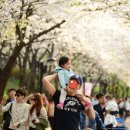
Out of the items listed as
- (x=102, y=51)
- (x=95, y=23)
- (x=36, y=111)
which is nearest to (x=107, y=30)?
(x=95, y=23)

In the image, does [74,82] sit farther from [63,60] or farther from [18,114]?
[18,114]

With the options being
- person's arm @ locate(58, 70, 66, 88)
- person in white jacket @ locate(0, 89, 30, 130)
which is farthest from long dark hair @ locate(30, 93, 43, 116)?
person's arm @ locate(58, 70, 66, 88)

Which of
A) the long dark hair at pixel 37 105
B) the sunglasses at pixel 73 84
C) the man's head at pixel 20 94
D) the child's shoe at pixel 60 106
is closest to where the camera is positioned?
the sunglasses at pixel 73 84

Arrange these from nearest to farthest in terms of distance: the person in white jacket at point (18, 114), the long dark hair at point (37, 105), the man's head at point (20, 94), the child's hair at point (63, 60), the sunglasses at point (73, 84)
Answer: the sunglasses at point (73, 84) < the child's hair at point (63, 60) < the man's head at point (20, 94) < the person in white jacket at point (18, 114) < the long dark hair at point (37, 105)

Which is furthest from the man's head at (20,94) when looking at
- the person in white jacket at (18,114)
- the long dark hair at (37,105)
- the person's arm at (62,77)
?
the person's arm at (62,77)

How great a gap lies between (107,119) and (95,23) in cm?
1088

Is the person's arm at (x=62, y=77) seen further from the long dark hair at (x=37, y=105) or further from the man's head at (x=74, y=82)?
the long dark hair at (x=37, y=105)

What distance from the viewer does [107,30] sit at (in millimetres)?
30688

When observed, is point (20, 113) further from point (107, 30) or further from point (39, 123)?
point (107, 30)

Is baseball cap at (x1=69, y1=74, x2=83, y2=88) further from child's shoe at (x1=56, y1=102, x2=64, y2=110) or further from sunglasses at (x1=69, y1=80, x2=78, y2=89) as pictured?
child's shoe at (x1=56, y1=102, x2=64, y2=110)

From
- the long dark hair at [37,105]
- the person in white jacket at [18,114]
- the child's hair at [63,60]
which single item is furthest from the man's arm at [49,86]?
the long dark hair at [37,105]

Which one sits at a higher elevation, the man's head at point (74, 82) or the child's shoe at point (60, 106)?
the man's head at point (74, 82)

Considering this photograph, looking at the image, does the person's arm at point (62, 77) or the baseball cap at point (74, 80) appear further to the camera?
the person's arm at point (62, 77)

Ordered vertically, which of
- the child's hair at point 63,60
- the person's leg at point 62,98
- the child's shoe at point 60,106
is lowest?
the child's shoe at point 60,106
